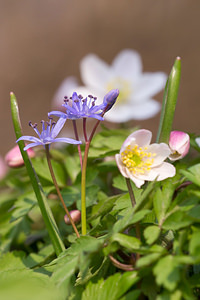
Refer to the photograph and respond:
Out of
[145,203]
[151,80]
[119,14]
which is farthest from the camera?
[119,14]

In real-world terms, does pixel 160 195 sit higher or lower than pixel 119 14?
higher

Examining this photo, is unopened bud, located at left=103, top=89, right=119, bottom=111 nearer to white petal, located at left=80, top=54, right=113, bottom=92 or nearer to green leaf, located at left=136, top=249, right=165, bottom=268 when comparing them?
green leaf, located at left=136, top=249, right=165, bottom=268

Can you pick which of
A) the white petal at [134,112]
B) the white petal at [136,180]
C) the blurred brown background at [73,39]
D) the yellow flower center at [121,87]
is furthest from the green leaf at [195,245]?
the blurred brown background at [73,39]

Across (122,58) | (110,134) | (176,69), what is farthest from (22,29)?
(176,69)

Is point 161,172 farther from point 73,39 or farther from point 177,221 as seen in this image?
point 73,39

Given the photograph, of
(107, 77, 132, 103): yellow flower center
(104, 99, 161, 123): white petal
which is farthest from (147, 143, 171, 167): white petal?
(107, 77, 132, 103): yellow flower center

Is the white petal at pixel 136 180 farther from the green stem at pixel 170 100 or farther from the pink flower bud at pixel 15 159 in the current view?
the pink flower bud at pixel 15 159

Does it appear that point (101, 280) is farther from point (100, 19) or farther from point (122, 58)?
point (100, 19)
